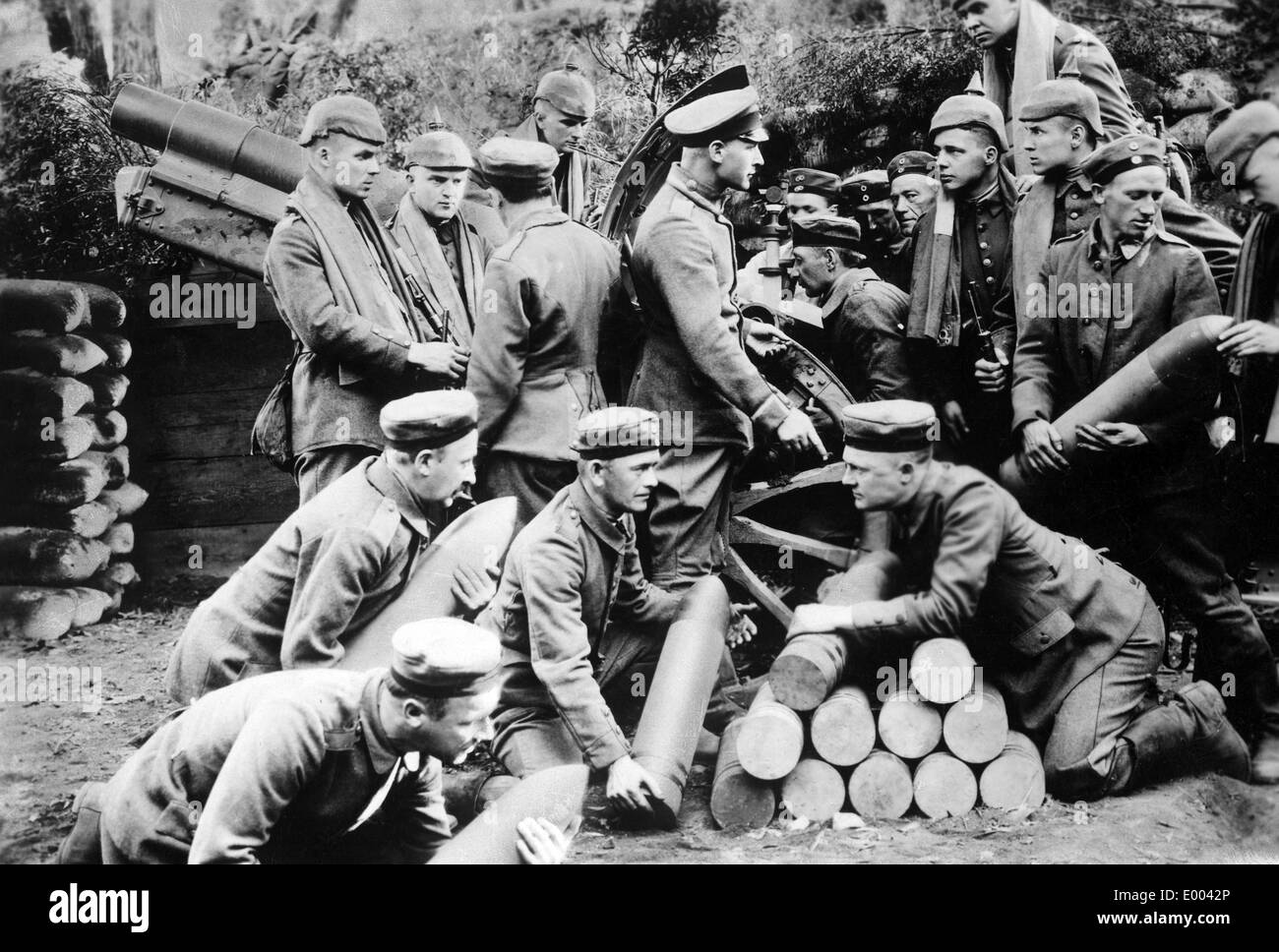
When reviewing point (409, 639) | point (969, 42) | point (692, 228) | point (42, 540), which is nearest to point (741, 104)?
point (692, 228)

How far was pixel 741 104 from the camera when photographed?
5816mm

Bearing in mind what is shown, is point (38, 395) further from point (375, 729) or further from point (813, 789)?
point (813, 789)

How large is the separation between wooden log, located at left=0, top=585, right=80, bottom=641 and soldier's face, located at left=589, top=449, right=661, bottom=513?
93.9 inches

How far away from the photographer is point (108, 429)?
21.3 feet

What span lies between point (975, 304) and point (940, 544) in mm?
997

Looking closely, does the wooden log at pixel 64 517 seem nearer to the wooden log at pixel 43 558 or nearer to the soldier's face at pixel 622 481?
the wooden log at pixel 43 558

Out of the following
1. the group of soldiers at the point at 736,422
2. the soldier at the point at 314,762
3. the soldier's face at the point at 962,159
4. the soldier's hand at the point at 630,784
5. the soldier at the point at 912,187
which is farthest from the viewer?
the soldier at the point at 912,187

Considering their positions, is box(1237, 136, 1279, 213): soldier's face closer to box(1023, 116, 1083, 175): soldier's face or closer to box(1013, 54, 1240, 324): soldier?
box(1013, 54, 1240, 324): soldier

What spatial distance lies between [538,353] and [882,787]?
2025mm

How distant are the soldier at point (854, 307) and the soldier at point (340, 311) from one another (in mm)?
1426

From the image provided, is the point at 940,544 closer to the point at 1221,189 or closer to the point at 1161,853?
the point at 1161,853

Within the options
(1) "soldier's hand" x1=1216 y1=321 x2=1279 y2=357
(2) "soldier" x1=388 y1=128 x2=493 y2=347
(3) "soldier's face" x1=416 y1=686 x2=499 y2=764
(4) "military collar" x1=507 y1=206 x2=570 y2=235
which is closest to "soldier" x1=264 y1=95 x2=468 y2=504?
(2) "soldier" x1=388 y1=128 x2=493 y2=347

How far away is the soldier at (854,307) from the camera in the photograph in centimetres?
594

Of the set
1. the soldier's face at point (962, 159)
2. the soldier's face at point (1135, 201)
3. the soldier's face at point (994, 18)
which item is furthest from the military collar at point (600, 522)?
the soldier's face at point (994, 18)
